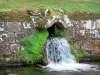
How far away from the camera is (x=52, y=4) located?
21.2 metres

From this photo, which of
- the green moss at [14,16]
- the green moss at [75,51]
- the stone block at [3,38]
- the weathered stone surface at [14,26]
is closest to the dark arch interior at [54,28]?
the green moss at [75,51]

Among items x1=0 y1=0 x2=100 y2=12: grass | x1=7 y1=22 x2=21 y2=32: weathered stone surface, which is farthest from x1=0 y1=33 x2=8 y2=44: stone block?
x1=0 y1=0 x2=100 y2=12: grass

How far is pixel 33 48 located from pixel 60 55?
1.25 meters

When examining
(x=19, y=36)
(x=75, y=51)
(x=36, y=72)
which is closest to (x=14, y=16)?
(x=19, y=36)

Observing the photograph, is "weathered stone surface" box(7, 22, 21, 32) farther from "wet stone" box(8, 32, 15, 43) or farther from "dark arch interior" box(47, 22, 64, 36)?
"dark arch interior" box(47, 22, 64, 36)

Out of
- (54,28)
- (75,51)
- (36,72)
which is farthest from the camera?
(54,28)

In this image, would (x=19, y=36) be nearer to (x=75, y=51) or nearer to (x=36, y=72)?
(x=36, y=72)

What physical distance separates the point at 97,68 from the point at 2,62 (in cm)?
406

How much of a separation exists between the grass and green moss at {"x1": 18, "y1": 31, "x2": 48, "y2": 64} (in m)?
1.46

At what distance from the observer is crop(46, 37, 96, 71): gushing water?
1855 centimetres

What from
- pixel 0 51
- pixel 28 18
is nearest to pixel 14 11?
pixel 28 18

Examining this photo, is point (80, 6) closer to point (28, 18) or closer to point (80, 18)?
point (80, 18)

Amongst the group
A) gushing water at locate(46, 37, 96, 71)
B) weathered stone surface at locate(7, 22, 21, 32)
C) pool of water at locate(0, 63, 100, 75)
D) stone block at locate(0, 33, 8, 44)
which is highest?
weathered stone surface at locate(7, 22, 21, 32)

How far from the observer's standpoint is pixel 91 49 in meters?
19.9
